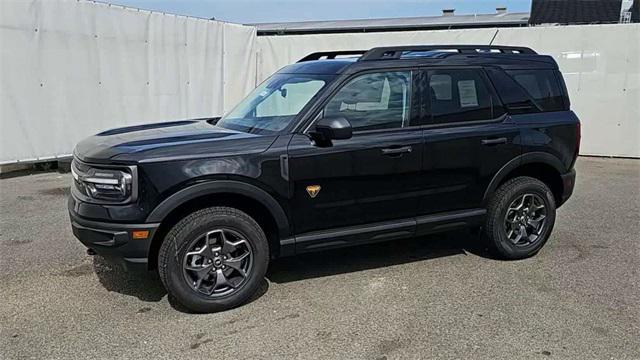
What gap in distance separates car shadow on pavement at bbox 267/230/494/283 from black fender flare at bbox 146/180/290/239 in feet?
2.40

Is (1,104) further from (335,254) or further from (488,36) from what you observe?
(488,36)

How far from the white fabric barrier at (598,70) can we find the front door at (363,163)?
24.7 ft

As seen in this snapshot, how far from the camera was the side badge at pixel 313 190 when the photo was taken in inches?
152

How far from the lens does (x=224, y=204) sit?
3738 mm

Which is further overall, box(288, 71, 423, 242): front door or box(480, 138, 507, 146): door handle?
box(480, 138, 507, 146): door handle

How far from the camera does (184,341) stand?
3.29 m

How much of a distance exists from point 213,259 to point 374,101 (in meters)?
1.77

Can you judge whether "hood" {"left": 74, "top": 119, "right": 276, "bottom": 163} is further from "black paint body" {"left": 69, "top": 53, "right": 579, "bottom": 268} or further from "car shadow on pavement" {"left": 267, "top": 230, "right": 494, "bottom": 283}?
"car shadow on pavement" {"left": 267, "top": 230, "right": 494, "bottom": 283}

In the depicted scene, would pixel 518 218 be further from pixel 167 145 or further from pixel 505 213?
pixel 167 145

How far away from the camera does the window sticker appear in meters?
4.44

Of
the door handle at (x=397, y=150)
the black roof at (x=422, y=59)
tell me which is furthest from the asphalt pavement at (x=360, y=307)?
the black roof at (x=422, y=59)

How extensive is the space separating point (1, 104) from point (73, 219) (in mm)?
5514

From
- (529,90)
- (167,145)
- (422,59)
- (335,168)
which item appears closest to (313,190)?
(335,168)

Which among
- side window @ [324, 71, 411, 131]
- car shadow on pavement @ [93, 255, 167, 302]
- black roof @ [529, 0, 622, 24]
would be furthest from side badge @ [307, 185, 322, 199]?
black roof @ [529, 0, 622, 24]
